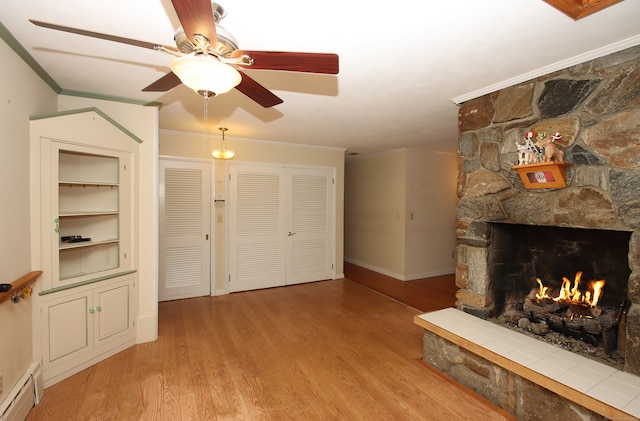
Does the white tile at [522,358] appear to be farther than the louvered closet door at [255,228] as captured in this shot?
No

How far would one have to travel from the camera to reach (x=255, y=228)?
188 inches

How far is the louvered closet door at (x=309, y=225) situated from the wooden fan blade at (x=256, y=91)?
3088 mm

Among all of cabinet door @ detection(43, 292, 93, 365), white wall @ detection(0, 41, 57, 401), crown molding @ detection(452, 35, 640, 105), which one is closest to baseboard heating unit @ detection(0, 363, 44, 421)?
white wall @ detection(0, 41, 57, 401)

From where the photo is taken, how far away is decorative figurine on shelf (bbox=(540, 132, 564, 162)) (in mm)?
2059

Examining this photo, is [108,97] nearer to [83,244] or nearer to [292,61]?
[83,244]

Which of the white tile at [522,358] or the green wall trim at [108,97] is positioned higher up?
the green wall trim at [108,97]

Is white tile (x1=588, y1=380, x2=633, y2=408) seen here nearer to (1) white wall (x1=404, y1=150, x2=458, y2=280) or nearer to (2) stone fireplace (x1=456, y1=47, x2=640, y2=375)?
(2) stone fireplace (x1=456, y1=47, x2=640, y2=375)

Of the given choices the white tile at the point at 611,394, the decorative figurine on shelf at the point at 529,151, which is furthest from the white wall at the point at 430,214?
the white tile at the point at 611,394

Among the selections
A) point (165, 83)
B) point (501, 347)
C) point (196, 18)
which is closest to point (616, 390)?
point (501, 347)

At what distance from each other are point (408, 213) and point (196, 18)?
481 cm

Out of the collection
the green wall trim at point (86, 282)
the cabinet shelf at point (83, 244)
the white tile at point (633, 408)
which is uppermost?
the cabinet shelf at point (83, 244)

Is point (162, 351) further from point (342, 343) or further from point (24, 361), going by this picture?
point (342, 343)

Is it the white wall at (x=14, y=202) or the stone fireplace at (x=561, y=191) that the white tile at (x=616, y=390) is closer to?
the stone fireplace at (x=561, y=191)

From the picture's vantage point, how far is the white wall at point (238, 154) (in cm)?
424
